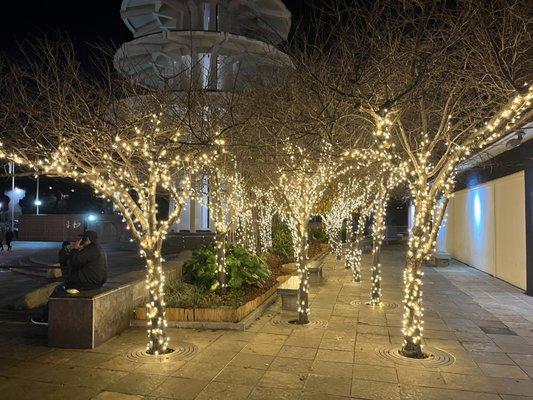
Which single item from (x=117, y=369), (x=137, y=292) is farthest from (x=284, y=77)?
(x=117, y=369)

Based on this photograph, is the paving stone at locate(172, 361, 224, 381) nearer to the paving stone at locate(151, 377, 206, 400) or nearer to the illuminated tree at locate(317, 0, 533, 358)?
the paving stone at locate(151, 377, 206, 400)

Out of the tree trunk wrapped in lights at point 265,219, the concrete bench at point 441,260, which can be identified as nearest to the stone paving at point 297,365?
the tree trunk wrapped in lights at point 265,219

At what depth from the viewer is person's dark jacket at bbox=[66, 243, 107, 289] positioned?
8742mm

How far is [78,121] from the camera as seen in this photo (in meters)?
9.19

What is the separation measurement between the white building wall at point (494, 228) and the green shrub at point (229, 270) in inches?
327

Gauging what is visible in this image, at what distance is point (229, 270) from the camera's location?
12.2 metres

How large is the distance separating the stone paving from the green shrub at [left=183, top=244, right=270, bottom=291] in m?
1.37

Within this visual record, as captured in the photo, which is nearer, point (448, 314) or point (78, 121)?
point (78, 121)

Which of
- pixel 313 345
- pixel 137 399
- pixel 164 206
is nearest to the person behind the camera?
pixel 137 399

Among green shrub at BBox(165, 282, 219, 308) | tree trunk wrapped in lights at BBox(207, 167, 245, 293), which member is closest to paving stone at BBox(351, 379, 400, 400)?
green shrub at BBox(165, 282, 219, 308)

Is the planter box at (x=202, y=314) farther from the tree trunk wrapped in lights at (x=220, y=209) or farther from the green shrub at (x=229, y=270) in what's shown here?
the tree trunk wrapped in lights at (x=220, y=209)

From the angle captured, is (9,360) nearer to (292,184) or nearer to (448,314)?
(292,184)

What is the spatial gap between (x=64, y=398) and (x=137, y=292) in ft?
13.7

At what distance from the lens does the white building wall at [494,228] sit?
15.4 meters
